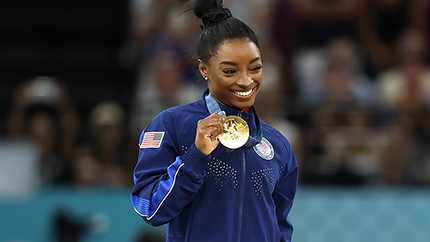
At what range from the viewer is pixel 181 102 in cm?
537

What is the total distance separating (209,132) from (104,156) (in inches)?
137

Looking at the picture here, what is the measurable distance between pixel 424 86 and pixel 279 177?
157 inches

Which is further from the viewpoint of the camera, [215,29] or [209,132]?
[215,29]

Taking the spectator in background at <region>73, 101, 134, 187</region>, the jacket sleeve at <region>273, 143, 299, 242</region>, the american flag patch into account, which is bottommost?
the spectator in background at <region>73, 101, 134, 187</region>

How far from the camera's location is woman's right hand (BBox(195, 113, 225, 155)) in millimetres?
1955

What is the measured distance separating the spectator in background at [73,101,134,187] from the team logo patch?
300cm

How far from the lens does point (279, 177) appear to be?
2.34m

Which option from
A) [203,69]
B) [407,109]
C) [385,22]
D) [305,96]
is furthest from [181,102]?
[203,69]

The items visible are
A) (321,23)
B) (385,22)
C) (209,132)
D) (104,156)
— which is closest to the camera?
(209,132)

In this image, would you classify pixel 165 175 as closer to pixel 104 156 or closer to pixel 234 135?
pixel 234 135

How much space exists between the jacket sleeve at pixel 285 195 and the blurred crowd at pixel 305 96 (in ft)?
7.12

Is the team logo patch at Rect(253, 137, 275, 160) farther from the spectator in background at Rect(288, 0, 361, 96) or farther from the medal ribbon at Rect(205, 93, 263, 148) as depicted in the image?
the spectator in background at Rect(288, 0, 361, 96)

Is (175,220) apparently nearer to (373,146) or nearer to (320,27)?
(373,146)

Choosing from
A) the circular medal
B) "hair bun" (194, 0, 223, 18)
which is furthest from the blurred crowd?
the circular medal
